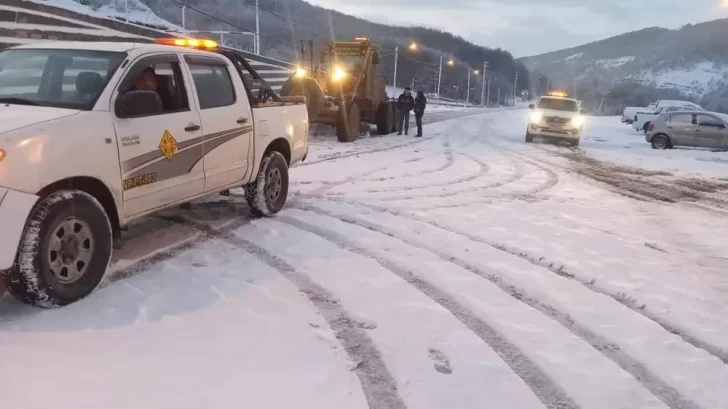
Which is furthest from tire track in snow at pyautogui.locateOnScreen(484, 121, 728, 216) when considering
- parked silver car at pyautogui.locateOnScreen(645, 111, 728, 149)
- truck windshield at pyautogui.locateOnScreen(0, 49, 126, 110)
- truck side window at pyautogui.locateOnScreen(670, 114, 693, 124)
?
truck windshield at pyautogui.locateOnScreen(0, 49, 126, 110)

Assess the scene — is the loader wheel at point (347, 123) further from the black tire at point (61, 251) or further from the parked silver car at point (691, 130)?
the black tire at point (61, 251)

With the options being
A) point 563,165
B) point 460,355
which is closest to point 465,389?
point 460,355

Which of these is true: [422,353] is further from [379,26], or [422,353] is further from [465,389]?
[379,26]

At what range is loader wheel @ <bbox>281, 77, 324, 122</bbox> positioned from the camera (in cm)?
1472

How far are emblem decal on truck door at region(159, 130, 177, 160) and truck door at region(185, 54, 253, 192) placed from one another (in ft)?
1.60

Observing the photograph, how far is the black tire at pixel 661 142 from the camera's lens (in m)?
19.8

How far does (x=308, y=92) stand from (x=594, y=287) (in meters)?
11.4

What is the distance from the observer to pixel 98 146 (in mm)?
4043

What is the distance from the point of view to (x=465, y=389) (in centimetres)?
322

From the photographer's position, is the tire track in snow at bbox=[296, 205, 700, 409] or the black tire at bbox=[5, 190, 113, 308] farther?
the black tire at bbox=[5, 190, 113, 308]

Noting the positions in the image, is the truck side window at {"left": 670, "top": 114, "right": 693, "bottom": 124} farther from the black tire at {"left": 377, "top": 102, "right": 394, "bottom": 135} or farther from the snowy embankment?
the black tire at {"left": 377, "top": 102, "right": 394, "bottom": 135}

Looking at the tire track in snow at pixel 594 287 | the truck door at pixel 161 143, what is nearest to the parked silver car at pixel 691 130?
the tire track in snow at pixel 594 287

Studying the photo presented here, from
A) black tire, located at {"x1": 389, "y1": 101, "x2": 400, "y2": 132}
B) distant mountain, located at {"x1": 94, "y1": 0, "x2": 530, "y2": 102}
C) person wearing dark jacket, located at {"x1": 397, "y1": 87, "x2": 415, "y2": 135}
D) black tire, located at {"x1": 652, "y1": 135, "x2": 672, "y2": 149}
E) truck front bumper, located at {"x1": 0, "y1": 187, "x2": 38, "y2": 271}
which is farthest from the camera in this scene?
distant mountain, located at {"x1": 94, "y1": 0, "x2": 530, "y2": 102}

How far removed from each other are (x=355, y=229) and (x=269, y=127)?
1.57 metres
